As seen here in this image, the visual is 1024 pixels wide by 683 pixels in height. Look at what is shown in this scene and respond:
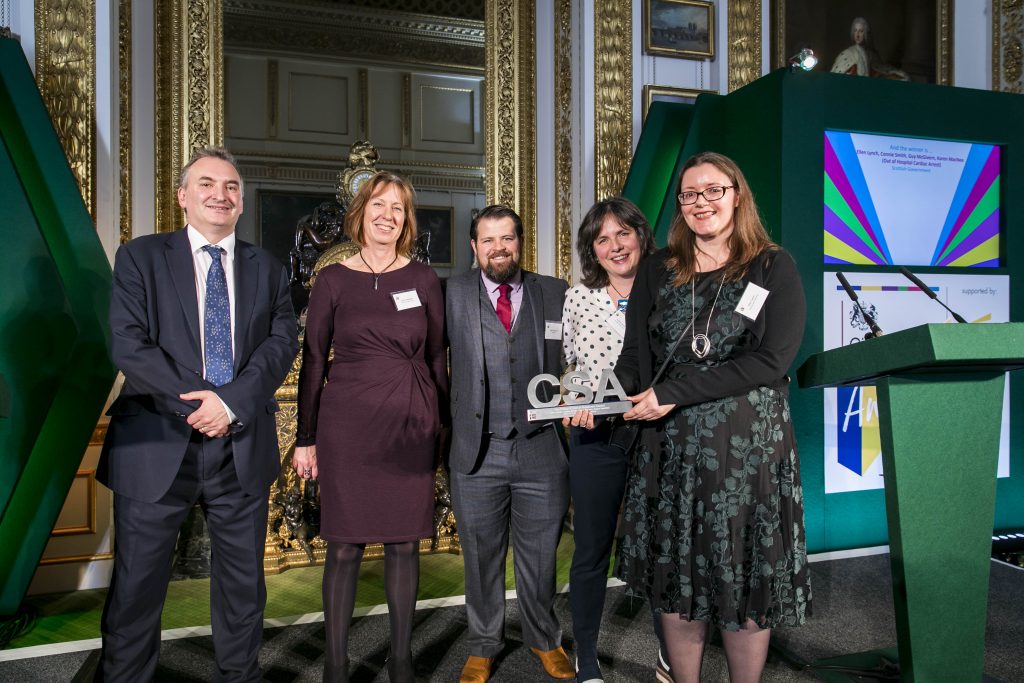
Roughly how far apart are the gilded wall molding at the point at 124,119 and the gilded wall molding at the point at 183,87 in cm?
16

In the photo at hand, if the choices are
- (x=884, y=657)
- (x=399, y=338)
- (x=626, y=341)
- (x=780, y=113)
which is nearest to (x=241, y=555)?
(x=399, y=338)

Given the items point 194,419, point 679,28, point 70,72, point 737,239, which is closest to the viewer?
point 737,239

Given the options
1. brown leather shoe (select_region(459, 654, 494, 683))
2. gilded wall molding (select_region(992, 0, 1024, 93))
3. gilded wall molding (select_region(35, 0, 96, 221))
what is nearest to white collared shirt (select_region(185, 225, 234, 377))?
brown leather shoe (select_region(459, 654, 494, 683))

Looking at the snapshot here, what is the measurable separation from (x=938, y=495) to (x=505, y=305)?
135cm

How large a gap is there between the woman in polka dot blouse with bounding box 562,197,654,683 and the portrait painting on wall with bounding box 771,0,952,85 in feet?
8.08

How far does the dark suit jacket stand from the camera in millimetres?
2049

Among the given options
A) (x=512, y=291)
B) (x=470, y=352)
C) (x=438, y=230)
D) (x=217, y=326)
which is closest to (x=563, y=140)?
(x=438, y=230)

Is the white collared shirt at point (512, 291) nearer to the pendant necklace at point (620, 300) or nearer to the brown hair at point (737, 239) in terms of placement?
the pendant necklace at point (620, 300)

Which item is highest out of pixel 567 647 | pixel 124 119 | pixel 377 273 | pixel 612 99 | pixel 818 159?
pixel 612 99

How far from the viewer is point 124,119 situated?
3537mm

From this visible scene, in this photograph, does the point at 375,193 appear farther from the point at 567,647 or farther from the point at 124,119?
the point at 124,119

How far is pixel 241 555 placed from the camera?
2.20m

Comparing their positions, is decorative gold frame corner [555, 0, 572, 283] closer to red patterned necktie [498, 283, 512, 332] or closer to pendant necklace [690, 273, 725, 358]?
red patterned necktie [498, 283, 512, 332]

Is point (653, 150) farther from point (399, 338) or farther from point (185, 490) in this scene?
point (185, 490)
